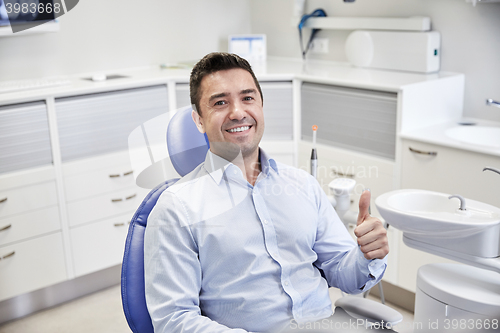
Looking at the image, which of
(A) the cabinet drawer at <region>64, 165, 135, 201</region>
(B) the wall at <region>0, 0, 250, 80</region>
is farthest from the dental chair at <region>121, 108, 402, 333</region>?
(B) the wall at <region>0, 0, 250, 80</region>

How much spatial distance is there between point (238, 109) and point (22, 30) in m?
1.90

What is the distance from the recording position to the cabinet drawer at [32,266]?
2430mm

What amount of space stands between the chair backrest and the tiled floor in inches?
51.6

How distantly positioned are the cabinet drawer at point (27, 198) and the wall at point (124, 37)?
78cm

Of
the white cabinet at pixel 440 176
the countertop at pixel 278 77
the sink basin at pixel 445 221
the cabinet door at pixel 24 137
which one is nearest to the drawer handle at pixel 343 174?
the white cabinet at pixel 440 176

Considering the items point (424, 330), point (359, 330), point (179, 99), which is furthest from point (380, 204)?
point (179, 99)

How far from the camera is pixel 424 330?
187 centimetres

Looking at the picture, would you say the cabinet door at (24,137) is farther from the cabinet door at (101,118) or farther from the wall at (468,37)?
the wall at (468,37)

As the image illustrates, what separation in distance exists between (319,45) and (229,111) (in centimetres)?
212

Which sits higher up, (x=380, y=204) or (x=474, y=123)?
(x=474, y=123)

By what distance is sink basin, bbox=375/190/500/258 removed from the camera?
1.67 m

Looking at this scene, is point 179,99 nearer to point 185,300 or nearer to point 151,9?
point 151,9

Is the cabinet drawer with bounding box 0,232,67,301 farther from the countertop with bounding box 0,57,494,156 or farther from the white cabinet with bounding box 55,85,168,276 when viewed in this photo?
the countertop with bounding box 0,57,494,156

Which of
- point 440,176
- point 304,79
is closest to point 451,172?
point 440,176
